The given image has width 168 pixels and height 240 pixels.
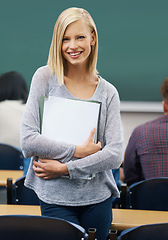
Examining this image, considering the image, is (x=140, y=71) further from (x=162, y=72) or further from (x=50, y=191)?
(x=50, y=191)

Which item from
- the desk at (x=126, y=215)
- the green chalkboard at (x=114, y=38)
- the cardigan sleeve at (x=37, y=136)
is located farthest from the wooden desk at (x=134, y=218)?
the green chalkboard at (x=114, y=38)

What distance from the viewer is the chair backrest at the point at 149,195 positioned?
7.71 ft

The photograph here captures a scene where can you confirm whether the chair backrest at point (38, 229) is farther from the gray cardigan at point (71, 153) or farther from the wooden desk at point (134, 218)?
the wooden desk at point (134, 218)

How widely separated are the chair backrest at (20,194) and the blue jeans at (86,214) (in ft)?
2.77

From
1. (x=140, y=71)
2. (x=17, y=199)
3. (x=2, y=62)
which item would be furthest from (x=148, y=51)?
(x=17, y=199)

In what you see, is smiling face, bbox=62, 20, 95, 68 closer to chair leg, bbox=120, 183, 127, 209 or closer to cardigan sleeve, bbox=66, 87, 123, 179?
cardigan sleeve, bbox=66, 87, 123, 179

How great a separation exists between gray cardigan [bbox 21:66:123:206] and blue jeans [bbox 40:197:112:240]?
0.03 metres

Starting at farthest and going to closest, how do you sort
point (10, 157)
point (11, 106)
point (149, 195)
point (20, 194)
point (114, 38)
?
point (114, 38)
point (11, 106)
point (10, 157)
point (20, 194)
point (149, 195)

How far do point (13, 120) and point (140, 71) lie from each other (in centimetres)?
187

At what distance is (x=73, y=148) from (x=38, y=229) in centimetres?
35

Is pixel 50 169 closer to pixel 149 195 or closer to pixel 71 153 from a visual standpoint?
pixel 71 153

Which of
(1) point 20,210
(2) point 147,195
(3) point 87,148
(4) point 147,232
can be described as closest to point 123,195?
(2) point 147,195

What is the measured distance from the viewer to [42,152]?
1.60 m

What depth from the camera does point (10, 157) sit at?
136 inches
